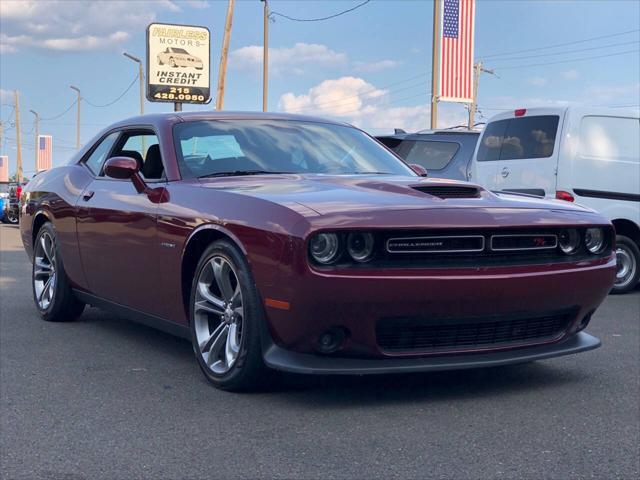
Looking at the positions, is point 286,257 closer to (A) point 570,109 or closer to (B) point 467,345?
(B) point 467,345

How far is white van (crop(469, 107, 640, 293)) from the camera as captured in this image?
9133 mm

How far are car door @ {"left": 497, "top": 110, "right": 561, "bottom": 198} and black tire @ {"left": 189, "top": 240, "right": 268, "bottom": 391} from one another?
539 centimetres

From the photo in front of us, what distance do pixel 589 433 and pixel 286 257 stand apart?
1463 millimetres

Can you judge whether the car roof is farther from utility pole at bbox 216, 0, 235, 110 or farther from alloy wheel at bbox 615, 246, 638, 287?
utility pole at bbox 216, 0, 235, 110

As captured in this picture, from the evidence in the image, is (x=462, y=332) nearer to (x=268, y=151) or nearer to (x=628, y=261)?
(x=268, y=151)

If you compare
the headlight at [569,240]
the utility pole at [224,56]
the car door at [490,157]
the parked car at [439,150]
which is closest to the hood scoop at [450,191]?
the headlight at [569,240]

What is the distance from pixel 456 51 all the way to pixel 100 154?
16.0 meters

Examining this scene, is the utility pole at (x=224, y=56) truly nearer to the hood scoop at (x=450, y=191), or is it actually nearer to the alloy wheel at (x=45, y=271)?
the alloy wheel at (x=45, y=271)

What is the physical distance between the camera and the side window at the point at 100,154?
6.36m

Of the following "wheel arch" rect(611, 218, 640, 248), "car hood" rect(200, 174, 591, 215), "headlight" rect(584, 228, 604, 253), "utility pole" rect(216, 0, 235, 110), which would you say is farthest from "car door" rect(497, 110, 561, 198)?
"utility pole" rect(216, 0, 235, 110)

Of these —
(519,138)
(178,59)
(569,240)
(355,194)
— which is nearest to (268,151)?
(355,194)

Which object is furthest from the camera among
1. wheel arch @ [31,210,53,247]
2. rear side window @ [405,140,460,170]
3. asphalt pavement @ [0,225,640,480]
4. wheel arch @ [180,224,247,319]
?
rear side window @ [405,140,460,170]

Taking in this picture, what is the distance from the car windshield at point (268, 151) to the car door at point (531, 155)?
3783 millimetres

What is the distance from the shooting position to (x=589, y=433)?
3.84 meters
